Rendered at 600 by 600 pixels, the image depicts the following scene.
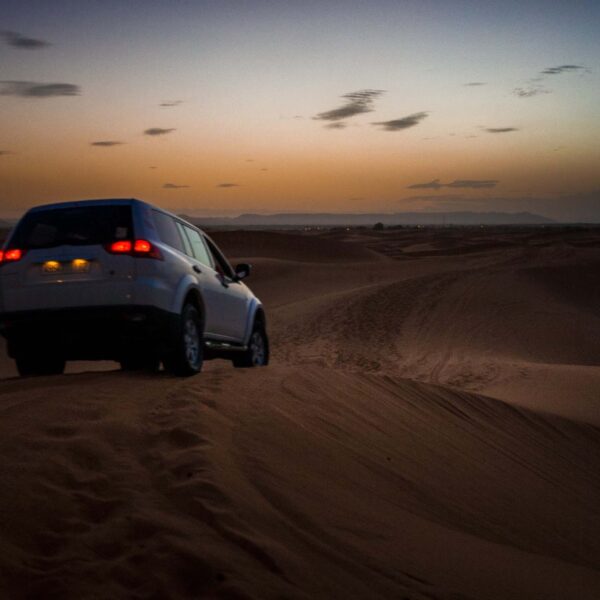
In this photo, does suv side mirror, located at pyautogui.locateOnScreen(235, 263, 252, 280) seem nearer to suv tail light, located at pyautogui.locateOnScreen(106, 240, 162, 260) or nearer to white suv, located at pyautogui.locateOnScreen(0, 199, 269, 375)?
white suv, located at pyautogui.locateOnScreen(0, 199, 269, 375)

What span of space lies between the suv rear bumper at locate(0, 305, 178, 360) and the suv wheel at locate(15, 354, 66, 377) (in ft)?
1.14

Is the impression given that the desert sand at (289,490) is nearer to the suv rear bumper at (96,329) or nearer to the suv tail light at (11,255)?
the suv rear bumper at (96,329)

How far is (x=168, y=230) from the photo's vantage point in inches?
312

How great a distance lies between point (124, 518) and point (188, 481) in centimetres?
55

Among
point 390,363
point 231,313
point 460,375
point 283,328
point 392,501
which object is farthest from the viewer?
point 283,328

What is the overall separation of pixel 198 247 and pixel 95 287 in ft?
6.14

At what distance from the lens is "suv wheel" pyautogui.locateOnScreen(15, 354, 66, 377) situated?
308 inches

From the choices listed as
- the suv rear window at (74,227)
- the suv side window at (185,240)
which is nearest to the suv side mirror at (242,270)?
the suv side window at (185,240)

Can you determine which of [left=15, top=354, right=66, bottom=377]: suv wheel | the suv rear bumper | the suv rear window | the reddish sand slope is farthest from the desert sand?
the suv rear window

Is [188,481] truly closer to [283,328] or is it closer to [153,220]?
[153,220]

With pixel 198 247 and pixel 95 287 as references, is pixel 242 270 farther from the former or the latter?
pixel 95 287

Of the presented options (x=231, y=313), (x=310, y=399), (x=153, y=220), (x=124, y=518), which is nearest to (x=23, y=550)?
(x=124, y=518)

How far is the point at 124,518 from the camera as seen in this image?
12.0ft

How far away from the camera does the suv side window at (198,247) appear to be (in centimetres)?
860
